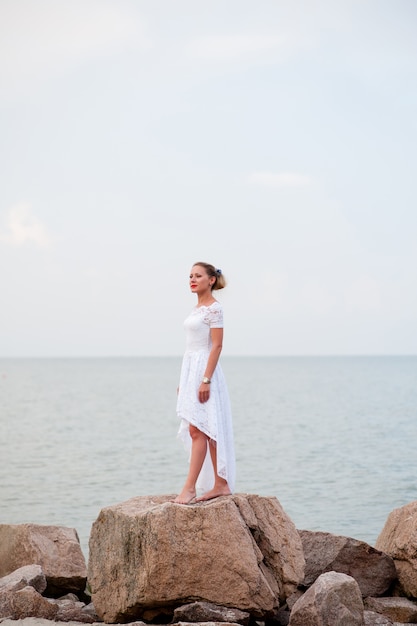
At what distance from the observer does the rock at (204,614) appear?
26.6ft

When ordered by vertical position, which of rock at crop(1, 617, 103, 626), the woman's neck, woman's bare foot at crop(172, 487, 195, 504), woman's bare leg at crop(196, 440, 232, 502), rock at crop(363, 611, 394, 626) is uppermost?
the woman's neck

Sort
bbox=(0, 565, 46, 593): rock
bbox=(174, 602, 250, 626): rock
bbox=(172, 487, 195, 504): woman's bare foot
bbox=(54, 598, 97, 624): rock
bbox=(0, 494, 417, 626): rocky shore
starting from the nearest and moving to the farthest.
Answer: bbox=(174, 602, 250, 626): rock, bbox=(0, 494, 417, 626): rocky shore, bbox=(172, 487, 195, 504): woman's bare foot, bbox=(54, 598, 97, 624): rock, bbox=(0, 565, 46, 593): rock

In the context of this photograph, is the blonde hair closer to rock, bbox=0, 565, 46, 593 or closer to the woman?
the woman

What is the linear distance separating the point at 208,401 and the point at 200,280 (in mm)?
1257

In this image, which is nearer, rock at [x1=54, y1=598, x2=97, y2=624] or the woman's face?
rock at [x1=54, y1=598, x2=97, y2=624]

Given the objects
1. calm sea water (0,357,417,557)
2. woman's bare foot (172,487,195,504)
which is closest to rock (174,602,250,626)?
woman's bare foot (172,487,195,504)

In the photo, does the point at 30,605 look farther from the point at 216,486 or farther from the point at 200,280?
the point at 200,280

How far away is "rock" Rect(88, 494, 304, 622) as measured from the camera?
27.0ft

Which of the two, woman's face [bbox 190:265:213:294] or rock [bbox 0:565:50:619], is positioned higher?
woman's face [bbox 190:265:213:294]

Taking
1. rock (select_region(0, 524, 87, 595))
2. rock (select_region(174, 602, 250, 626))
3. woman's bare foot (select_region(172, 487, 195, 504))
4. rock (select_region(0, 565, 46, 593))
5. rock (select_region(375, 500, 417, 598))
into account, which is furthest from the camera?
rock (select_region(0, 524, 87, 595))

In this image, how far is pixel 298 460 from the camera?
31.1m

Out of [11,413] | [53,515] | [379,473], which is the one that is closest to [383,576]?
[53,515]

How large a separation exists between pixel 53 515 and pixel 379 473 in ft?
38.5

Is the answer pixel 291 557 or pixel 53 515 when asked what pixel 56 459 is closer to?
pixel 53 515
